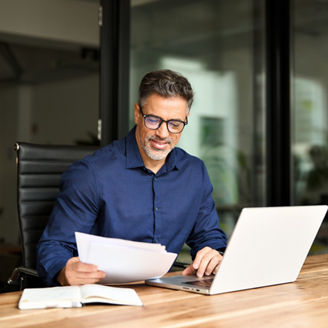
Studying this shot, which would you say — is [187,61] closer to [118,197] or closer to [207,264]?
[118,197]

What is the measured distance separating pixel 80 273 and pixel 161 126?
62 centimetres

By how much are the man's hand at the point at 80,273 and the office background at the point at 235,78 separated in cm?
200

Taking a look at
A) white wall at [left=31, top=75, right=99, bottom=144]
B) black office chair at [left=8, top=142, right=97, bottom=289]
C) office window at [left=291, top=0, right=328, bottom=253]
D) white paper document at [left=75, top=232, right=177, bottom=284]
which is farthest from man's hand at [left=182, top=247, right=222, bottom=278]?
white wall at [left=31, top=75, right=99, bottom=144]

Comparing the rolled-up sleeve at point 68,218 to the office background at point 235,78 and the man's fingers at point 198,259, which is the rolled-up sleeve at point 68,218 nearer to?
the man's fingers at point 198,259

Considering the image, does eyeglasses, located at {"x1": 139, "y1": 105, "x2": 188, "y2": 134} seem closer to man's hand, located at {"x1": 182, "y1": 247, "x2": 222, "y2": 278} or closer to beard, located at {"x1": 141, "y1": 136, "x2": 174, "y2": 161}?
beard, located at {"x1": 141, "y1": 136, "x2": 174, "y2": 161}

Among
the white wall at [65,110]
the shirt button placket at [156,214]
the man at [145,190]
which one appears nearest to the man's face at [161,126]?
the man at [145,190]

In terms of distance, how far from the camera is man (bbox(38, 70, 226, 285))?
6.22 feet

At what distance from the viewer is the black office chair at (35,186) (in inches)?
88.2

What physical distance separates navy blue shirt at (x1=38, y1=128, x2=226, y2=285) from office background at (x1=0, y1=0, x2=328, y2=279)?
140cm

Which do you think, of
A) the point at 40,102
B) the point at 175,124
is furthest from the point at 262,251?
the point at 40,102

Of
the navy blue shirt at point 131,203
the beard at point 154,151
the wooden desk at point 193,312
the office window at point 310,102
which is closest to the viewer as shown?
the wooden desk at point 193,312

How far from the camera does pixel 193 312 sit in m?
1.28

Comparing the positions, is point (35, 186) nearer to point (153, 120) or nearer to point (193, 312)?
point (153, 120)

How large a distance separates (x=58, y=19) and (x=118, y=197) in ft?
12.0
